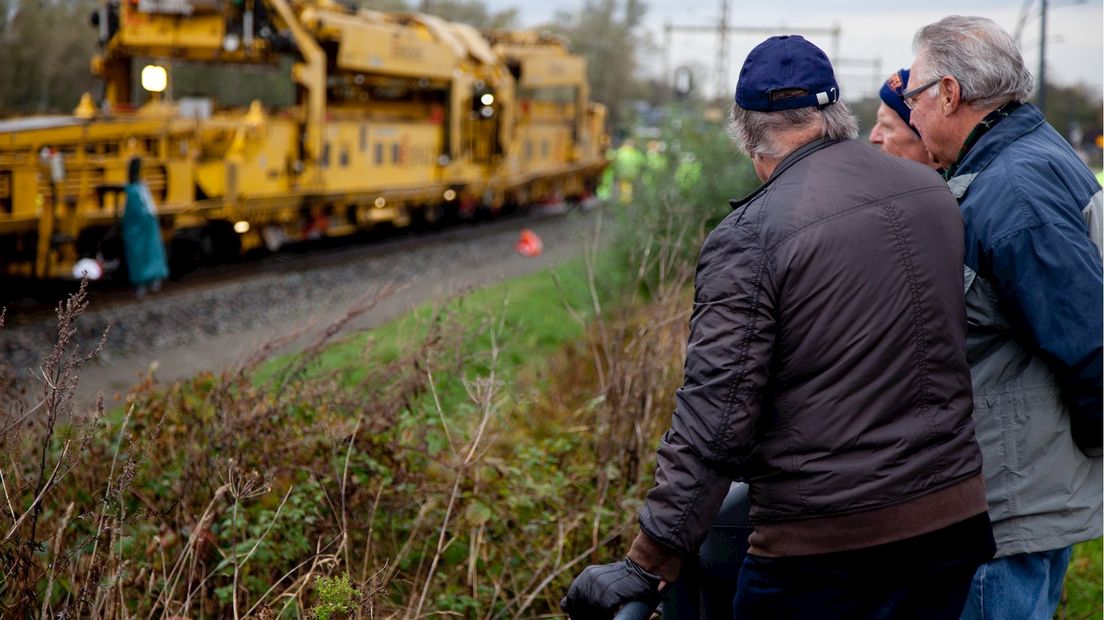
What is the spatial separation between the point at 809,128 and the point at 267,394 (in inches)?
114

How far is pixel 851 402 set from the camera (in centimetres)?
247

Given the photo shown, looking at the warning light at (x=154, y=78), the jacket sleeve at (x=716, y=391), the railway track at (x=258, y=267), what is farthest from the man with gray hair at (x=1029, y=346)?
Answer: the warning light at (x=154, y=78)

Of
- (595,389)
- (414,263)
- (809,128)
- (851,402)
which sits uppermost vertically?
(809,128)

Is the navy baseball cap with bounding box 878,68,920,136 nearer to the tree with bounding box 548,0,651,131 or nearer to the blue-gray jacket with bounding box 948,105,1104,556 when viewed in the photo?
the blue-gray jacket with bounding box 948,105,1104,556

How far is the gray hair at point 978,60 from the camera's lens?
119 inches

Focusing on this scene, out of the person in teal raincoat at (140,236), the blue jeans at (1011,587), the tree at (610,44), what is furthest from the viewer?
the tree at (610,44)

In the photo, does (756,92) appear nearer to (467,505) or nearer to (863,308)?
(863,308)

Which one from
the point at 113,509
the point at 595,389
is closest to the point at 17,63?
the point at 595,389

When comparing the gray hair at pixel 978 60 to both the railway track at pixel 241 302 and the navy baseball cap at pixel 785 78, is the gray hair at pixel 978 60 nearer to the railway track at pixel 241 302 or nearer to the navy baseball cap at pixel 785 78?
the navy baseball cap at pixel 785 78

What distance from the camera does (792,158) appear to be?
2650 mm

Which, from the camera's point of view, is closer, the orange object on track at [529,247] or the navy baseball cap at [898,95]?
the navy baseball cap at [898,95]

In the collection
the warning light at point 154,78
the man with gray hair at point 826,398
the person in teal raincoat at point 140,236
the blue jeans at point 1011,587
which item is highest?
the warning light at point 154,78

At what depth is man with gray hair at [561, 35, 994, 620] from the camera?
8.13 feet

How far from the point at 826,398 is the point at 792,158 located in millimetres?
560
